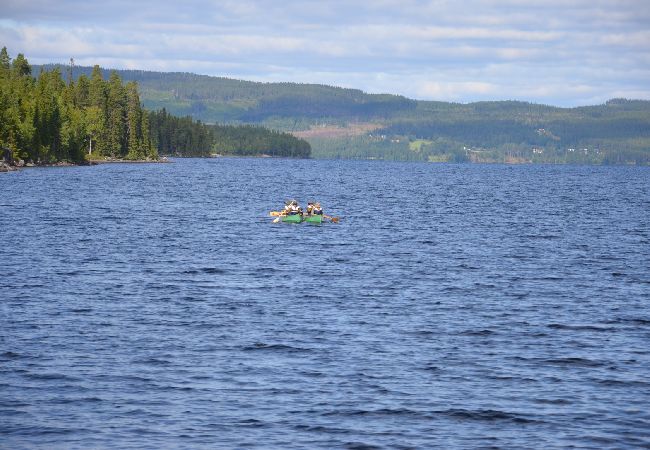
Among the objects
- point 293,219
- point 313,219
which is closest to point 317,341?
point 293,219

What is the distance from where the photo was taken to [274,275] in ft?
169

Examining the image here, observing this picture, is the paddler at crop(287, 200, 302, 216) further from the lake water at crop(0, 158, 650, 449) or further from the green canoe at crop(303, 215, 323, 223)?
the lake water at crop(0, 158, 650, 449)

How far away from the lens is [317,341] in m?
34.4

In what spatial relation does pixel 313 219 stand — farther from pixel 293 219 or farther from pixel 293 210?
pixel 293 210

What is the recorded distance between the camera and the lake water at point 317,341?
25.0 meters

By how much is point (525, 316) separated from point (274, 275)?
15866 millimetres

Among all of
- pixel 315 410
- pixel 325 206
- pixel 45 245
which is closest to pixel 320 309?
pixel 315 410

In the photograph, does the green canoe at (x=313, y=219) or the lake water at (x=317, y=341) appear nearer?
the lake water at (x=317, y=341)

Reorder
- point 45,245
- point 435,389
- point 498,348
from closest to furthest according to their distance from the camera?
point 435,389, point 498,348, point 45,245

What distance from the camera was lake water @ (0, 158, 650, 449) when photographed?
82.1 ft

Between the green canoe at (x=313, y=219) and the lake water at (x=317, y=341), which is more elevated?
the green canoe at (x=313, y=219)

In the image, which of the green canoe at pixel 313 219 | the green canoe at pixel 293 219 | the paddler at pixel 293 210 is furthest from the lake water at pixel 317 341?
the paddler at pixel 293 210

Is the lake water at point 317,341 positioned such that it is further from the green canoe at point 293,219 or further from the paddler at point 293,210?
the paddler at point 293,210

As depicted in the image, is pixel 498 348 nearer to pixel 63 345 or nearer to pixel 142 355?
pixel 142 355
